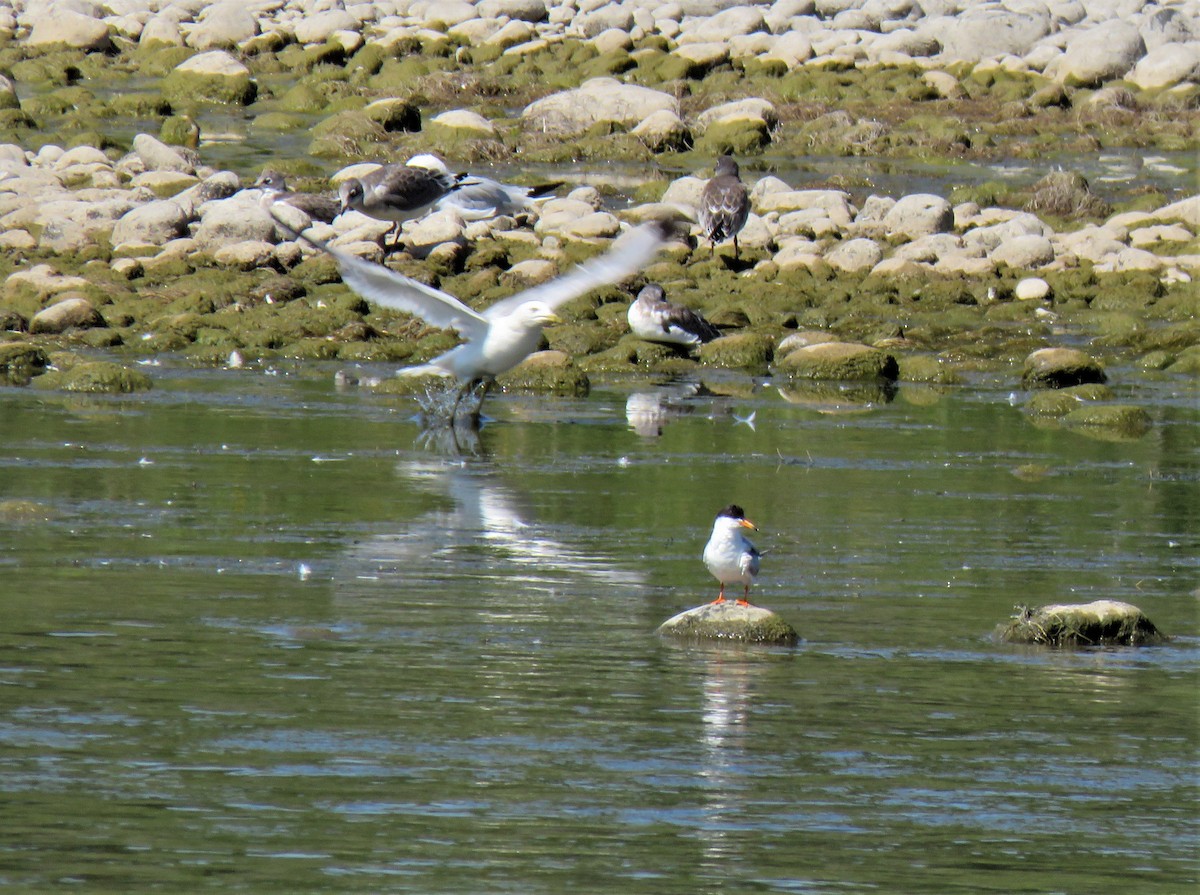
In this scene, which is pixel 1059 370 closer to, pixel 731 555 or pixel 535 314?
pixel 535 314

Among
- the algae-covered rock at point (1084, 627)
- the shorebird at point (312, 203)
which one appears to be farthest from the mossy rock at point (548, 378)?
the algae-covered rock at point (1084, 627)

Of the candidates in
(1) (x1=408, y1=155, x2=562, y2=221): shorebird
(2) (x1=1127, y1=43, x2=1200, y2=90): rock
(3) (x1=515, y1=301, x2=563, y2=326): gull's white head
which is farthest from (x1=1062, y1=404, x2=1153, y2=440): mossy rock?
(2) (x1=1127, y1=43, x2=1200, y2=90): rock

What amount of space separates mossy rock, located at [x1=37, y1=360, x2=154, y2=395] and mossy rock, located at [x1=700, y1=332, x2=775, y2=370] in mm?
5090

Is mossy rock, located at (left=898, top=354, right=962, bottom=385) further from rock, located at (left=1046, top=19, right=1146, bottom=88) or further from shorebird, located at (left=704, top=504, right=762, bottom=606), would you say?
rock, located at (left=1046, top=19, right=1146, bottom=88)

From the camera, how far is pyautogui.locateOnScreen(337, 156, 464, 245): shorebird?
926 inches

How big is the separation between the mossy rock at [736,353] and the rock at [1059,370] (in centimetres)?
235

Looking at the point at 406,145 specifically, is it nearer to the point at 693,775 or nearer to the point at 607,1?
the point at 607,1

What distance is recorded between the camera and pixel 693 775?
7.27 m

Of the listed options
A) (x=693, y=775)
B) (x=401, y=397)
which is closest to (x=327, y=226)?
(x=401, y=397)

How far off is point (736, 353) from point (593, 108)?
15.1 meters

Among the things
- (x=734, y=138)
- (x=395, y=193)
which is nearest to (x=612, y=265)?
(x=395, y=193)

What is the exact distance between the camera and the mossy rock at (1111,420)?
1677 centimetres

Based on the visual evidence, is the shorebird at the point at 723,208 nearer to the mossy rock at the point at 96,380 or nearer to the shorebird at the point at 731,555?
the mossy rock at the point at 96,380

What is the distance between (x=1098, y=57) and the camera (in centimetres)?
3850
